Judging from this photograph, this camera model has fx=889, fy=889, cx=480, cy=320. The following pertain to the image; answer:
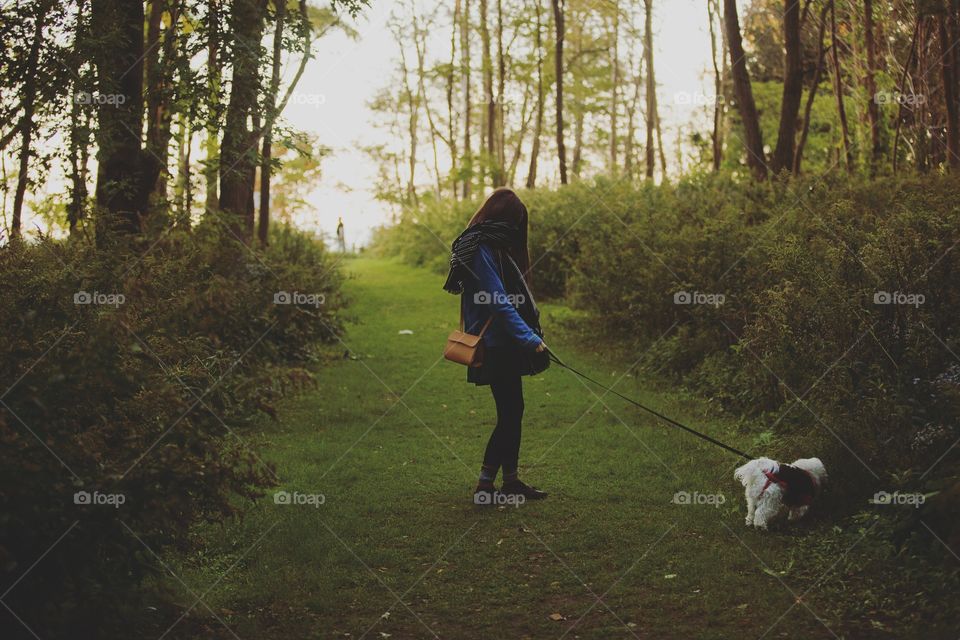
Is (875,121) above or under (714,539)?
above

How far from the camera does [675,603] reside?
4738 millimetres

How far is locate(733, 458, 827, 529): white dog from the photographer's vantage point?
18.5 feet

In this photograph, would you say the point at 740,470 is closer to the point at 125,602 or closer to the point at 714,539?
the point at 714,539

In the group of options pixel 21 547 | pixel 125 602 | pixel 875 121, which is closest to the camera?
pixel 21 547

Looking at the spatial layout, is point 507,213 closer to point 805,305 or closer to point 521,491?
point 521,491

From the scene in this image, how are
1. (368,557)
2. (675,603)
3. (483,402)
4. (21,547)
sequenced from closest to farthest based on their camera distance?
(21,547), (675,603), (368,557), (483,402)

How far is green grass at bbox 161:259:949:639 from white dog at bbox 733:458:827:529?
0.13 meters

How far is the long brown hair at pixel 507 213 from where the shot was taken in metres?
6.32

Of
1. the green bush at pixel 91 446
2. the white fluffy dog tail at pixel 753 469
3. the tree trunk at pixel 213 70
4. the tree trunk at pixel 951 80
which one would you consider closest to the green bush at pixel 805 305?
the white fluffy dog tail at pixel 753 469

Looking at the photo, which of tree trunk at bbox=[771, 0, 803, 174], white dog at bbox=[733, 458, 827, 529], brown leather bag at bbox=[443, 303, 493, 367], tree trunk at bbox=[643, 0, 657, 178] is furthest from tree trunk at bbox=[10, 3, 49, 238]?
tree trunk at bbox=[643, 0, 657, 178]

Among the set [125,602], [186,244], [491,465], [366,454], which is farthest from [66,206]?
[125,602]

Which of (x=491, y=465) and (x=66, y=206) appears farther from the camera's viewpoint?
(x=66, y=206)

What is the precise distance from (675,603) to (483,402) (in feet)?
18.9

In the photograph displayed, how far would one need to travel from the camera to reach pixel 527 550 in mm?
5633
